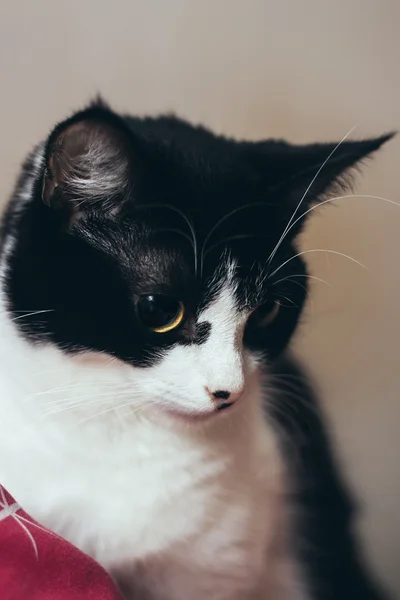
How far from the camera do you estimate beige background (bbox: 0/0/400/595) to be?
0.74 meters

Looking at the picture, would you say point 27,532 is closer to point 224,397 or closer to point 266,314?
point 224,397

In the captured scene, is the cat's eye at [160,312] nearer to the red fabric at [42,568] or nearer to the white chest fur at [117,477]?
the white chest fur at [117,477]

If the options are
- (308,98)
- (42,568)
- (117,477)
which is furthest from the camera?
(308,98)

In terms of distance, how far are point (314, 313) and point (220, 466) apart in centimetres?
23

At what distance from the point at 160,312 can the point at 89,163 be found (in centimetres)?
17

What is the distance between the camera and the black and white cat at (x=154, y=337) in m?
0.64

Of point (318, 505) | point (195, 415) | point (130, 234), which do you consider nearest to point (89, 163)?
point (130, 234)

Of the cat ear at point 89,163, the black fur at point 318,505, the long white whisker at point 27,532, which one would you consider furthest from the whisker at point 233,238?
the long white whisker at point 27,532

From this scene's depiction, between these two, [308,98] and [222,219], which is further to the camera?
[308,98]

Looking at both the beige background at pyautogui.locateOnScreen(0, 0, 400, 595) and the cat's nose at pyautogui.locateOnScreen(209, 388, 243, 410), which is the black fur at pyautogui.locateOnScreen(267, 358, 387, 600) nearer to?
the beige background at pyautogui.locateOnScreen(0, 0, 400, 595)

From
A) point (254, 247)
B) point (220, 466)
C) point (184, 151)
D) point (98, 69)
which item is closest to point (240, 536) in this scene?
point (220, 466)

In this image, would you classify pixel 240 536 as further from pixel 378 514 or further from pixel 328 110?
pixel 328 110

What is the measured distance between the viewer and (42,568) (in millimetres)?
589

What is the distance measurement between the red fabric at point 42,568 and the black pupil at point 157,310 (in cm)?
24
